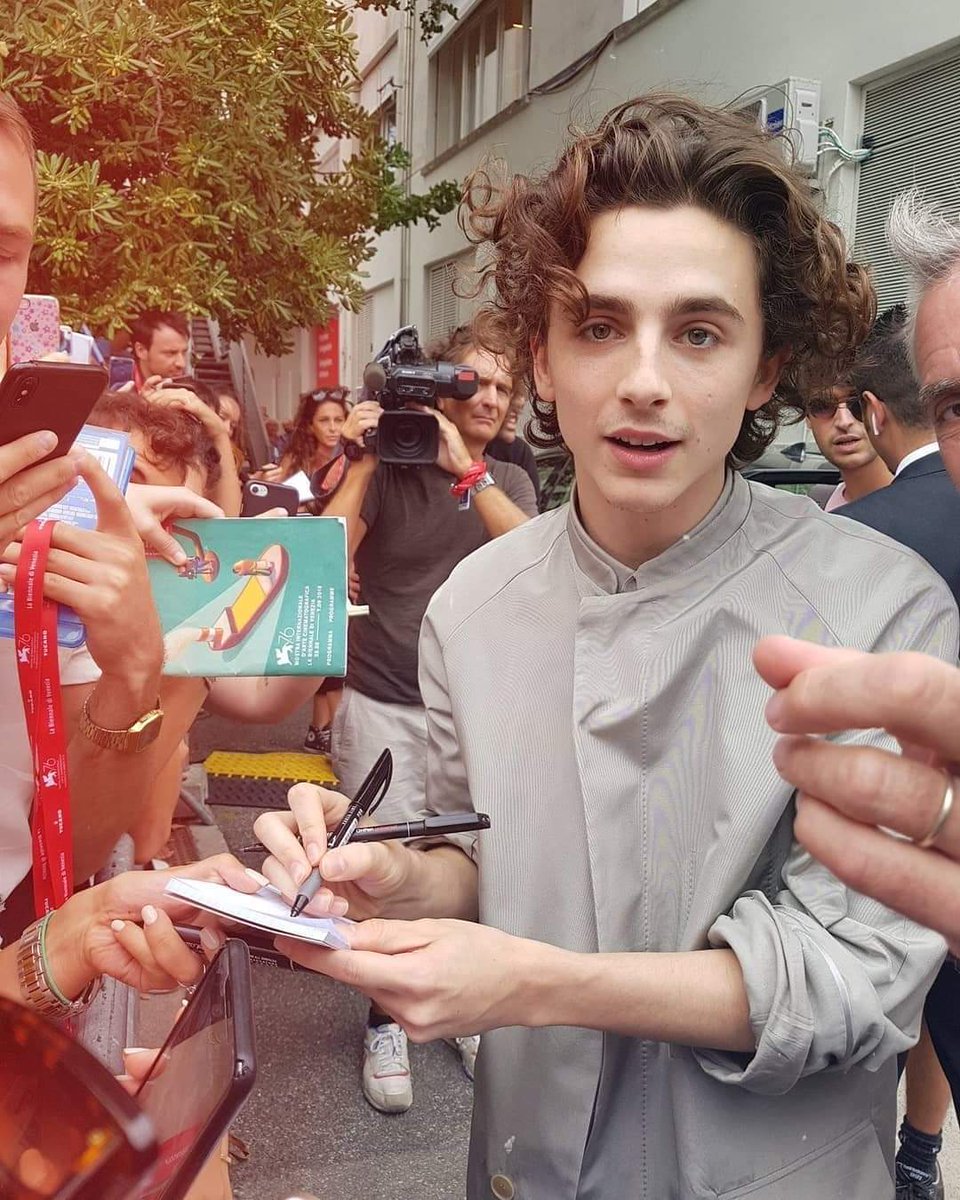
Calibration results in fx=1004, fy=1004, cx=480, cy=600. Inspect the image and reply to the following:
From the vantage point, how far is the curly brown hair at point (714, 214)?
1211mm

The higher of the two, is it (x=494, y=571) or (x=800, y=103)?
(x=800, y=103)

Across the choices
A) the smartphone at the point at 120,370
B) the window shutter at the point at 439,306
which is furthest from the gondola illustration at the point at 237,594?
the window shutter at the point at 439,306

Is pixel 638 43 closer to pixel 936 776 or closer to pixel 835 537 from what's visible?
pixel 835 537

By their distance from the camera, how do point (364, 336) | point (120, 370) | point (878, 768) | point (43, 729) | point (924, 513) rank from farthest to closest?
point (364, 336) < point (120, 370) < point (924, 513) < point (43, 729) < point (878, 768)

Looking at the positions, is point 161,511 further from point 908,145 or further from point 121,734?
point 908,145

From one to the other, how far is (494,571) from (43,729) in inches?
24.0

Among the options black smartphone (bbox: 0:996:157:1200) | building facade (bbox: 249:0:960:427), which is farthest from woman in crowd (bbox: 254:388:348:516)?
black smartphone (bbox: 0:996:157:1200)

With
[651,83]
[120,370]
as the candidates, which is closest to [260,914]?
→ [120,370]

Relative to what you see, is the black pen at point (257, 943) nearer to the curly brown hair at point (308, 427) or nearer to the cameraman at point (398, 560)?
the cameraman at point (398, 560)

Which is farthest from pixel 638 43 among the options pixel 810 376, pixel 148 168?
pixel 810 376

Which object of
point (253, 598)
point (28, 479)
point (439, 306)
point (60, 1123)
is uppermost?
point (439, 306)

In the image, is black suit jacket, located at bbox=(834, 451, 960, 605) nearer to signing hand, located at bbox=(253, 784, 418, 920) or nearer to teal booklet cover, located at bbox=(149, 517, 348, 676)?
teal booklet cover, located at bbox=(149, 517, 348, 676)

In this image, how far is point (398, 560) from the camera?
3.23 meters

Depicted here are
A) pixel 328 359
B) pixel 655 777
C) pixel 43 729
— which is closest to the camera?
pixel 655 777
